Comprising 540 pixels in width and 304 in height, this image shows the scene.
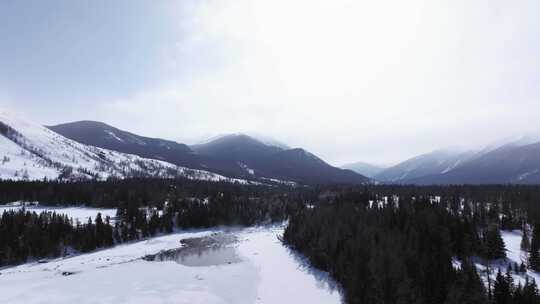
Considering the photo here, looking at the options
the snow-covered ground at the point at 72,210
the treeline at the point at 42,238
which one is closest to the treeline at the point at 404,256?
the treeline at the point at 42,238

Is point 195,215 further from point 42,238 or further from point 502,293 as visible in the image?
point 502,293

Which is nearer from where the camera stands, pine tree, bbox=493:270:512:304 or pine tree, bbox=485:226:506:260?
pine tree, bbox=493:270:512:304

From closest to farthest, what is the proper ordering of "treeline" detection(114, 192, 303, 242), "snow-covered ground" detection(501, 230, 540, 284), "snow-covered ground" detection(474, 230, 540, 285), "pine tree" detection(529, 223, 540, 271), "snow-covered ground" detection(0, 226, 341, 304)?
"snow-covered ground" detection(0, 226, 341, 304)
"snow-covered ground" detection(474, 230, 540, 285)
"snow-covered ground" detection(501, 230, 540, 284)
"pine tree" detection(529, 223, 540, 271)
"treeline" detection(114, 192, 303, 242)

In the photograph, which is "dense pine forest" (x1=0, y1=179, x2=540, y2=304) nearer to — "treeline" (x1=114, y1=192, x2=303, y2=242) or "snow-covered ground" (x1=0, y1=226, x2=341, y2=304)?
"treeline" (x1=114, y1=192, x2=303, y2=242)

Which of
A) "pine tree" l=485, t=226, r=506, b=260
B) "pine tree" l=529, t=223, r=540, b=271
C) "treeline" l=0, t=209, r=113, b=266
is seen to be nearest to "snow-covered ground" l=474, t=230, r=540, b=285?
"pine tree" l=485, t=226, r=506, b=260

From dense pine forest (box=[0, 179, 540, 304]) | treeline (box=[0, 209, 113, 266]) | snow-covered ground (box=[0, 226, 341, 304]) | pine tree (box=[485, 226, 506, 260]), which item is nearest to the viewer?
dense pine forest (box=[0, 179, 540, 304])

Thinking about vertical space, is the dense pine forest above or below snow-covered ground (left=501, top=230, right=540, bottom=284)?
above

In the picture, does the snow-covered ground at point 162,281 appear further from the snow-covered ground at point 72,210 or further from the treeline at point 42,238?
the snow-covered ground at point 72,210
